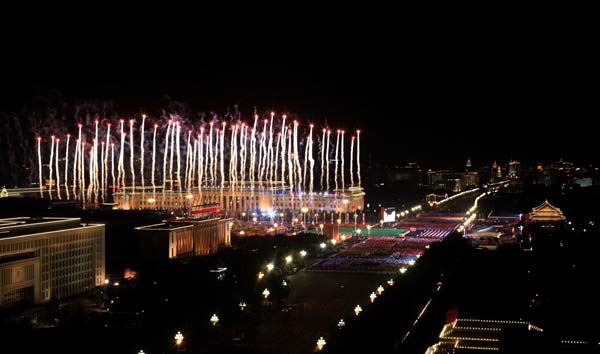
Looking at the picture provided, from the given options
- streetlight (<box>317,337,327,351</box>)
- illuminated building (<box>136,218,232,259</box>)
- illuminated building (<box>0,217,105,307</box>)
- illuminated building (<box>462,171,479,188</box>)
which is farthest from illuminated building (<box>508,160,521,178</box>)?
streetlight (<box>317,337,327,351</box>)

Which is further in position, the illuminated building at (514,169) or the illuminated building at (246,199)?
the illuminated building at (514,169)

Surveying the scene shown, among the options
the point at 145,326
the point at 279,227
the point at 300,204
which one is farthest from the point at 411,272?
the point at 300,204

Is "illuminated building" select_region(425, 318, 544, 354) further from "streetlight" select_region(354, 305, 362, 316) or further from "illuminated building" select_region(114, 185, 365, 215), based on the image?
"illuminated building" select_region(114, 185, 365, 215)

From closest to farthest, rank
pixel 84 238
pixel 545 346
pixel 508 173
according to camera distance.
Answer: pixel 545 346 < pixel 84 238 < pixel 508 173

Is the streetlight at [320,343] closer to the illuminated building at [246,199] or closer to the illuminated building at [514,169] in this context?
the illuminated building at [246,199]

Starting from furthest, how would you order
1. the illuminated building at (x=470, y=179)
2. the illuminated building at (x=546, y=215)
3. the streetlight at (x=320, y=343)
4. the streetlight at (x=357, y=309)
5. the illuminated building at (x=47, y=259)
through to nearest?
the illuminated building at (x=470, y=179) < the illuminated building at (x=546, y=215) < the illuminated building at (x=47, y=259) < the streetlight at (x=357, y=309) < the streetlight at (x=320, y=343)

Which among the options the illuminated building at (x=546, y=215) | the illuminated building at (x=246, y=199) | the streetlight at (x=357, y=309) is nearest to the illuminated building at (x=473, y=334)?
the streetlight at (x=357, y=309)

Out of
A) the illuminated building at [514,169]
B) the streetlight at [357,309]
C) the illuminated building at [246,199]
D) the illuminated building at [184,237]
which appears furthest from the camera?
the illuminated building at [514,169]

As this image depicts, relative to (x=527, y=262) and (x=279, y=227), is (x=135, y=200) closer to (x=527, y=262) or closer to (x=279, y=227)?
(x=279, y=227)
